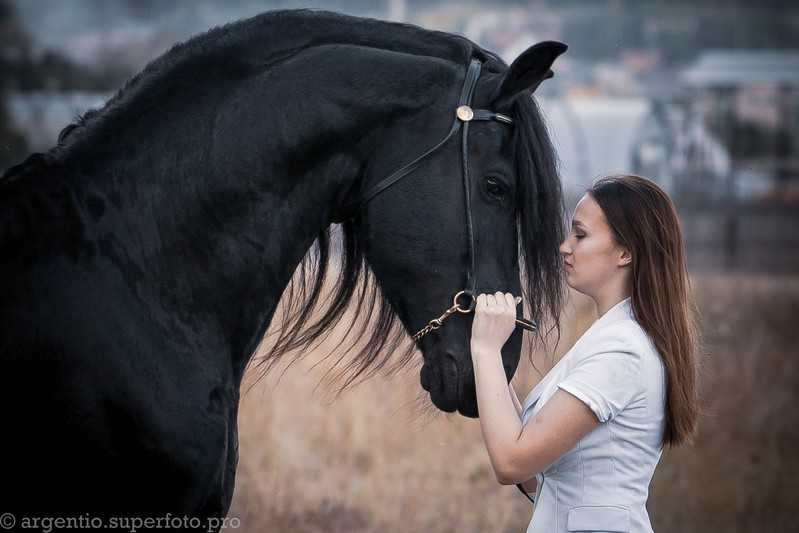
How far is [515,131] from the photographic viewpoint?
85.3 inches

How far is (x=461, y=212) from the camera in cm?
210

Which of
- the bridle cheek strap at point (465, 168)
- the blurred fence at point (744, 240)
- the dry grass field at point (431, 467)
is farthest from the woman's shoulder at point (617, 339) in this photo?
the blurred fence at point (744, 240)

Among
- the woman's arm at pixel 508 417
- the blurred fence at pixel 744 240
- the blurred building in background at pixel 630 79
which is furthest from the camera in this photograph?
the blurred building in background at pixel 630 79

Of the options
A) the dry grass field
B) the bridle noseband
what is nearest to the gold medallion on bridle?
the bridle noseband

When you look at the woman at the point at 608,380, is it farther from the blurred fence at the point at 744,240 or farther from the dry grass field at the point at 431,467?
the blurred fence at the point at 744,240

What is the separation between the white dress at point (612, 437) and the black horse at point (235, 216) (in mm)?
233

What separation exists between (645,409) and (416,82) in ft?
3.49

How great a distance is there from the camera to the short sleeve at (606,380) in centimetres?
203

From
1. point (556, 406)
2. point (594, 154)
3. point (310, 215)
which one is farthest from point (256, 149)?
point (594, 154)

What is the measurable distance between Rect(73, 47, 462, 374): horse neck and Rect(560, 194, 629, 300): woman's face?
0.50m

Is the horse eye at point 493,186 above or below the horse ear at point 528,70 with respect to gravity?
below

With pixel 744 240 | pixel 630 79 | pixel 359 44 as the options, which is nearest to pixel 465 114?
pixel 359 44

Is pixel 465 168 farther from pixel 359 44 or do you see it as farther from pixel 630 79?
pixel 630 79

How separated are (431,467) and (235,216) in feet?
12.9
